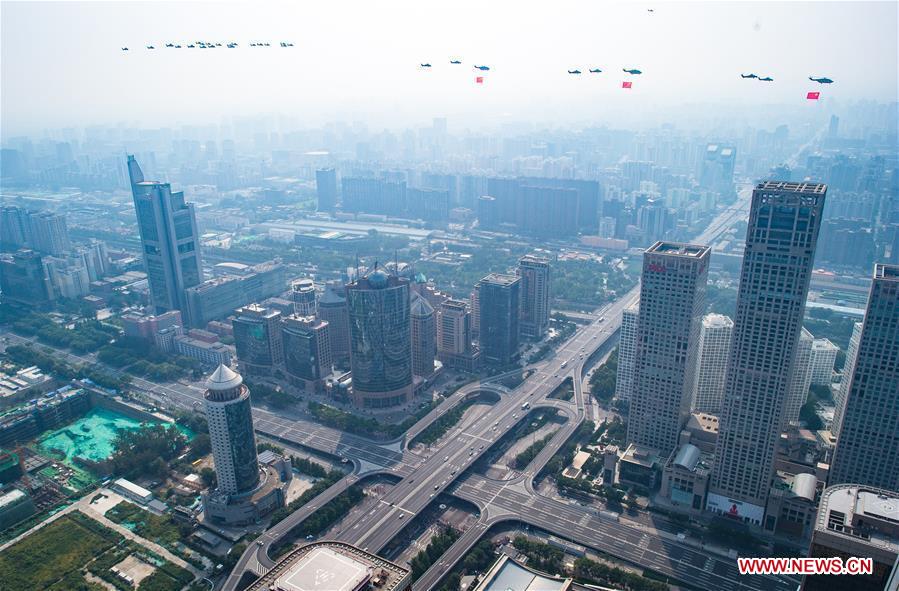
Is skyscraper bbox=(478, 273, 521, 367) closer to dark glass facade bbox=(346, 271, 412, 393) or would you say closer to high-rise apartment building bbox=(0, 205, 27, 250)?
dark glass facade bbox=(346, 271, 412, 393)

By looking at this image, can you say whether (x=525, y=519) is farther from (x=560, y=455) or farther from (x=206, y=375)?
(x=206, y=375)

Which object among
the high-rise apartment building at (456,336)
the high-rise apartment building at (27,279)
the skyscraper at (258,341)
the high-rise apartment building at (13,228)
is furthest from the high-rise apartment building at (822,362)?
the high-rise apartment building at (13,228)

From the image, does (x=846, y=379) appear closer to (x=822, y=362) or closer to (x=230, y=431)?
(x=822, y=362)

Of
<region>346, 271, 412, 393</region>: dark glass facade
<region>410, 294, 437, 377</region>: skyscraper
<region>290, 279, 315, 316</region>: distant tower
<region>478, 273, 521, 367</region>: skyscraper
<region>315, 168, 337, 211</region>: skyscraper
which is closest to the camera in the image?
<region>346, 271, 412, 393</region>: dark glass facade

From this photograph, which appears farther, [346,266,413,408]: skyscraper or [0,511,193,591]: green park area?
[346,266,413,408]: skyscraper

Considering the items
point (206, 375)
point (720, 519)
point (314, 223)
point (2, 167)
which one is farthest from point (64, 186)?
point (720, 519)

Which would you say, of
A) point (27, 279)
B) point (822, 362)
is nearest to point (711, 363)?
point (822, 362)

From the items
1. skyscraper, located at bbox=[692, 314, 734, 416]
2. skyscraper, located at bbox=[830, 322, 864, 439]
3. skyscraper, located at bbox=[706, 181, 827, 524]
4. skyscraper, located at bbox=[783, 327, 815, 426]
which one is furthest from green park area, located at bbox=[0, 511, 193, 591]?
skyscraper, located at bbox=[783, 327, 815, 426]
